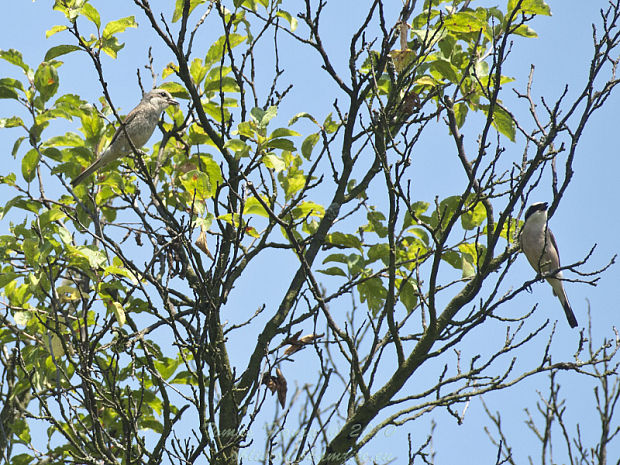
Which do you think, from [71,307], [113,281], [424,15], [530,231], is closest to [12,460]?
[71,307]

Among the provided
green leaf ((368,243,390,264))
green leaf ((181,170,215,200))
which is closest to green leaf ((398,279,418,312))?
green leaf ((368,243,390,264))

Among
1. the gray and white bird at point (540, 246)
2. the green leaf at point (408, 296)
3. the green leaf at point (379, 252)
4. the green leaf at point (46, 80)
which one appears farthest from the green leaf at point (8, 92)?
the gray and white bird at point (540, 246)

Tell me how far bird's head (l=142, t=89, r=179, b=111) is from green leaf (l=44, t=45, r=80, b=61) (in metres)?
0.91

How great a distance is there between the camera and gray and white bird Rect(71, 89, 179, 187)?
203 inches

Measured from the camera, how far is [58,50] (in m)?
4.56

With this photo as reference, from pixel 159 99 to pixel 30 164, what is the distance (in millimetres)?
1184

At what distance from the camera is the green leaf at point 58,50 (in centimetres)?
445

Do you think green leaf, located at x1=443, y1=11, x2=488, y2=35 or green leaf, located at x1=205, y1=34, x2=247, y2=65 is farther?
green leaf, located at x1=205, y1=34, x2=247, y2=65

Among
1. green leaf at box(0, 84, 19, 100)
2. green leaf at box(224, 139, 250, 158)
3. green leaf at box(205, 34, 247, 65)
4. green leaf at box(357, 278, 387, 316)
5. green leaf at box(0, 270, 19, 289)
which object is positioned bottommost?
green leaf at box(0, 270, 19, 289)

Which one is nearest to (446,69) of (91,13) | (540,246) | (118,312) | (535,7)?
(535,7)

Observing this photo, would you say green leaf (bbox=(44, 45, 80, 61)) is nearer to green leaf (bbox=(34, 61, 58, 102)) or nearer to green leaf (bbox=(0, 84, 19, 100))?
green leaf (bbox=(34, 61, 58, 102))

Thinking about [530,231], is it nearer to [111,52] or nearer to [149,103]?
[149,103]

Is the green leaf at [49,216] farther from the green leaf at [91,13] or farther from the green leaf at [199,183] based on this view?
the green leaf at [91,13]

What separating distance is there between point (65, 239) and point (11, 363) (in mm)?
1247
